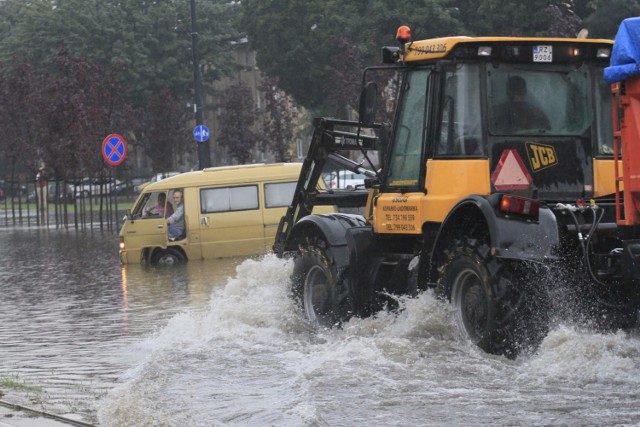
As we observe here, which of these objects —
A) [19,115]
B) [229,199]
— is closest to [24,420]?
[229,199]

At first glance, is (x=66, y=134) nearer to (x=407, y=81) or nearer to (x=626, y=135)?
(x=407, y=81)

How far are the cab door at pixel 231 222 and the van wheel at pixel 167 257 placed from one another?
1.45 feet

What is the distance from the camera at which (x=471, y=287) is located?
1020cm

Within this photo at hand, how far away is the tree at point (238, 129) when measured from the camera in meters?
54.5

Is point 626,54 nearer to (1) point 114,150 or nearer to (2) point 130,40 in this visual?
(1) point 114,150

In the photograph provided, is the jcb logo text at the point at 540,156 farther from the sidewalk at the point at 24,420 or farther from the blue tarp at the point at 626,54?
the sidewalk at the point at 24,420

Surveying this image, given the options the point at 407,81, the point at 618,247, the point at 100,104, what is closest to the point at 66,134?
the point at 100,104

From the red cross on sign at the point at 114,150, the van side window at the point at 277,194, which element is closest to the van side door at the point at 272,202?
the van side window at the point at 277,194

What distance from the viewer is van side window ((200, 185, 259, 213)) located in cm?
2570

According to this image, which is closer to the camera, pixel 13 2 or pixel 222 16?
pixel 222 16

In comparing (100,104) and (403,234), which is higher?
(100,104)

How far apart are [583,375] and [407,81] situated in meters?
3.56

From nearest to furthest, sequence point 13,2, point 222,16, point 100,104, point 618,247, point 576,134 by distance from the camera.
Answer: point 618,247 < point 576,134 < point 100,104 < point 222,16 < point 13,2

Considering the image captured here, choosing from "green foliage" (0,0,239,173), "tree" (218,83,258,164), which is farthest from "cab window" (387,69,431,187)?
"green foliage" (0,0,239,173)
